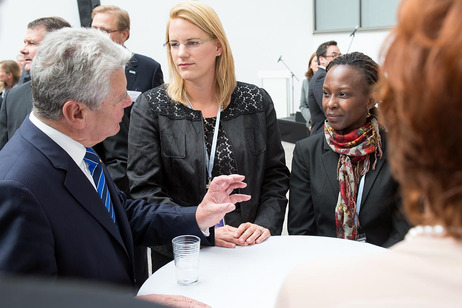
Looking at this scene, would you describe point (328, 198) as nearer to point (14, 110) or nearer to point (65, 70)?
point (65, 70)

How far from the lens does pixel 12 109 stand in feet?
9.45

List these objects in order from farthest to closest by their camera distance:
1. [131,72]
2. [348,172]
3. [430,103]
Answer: [131,72] < [348,172] < [430,103]

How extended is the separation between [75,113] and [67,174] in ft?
0.71

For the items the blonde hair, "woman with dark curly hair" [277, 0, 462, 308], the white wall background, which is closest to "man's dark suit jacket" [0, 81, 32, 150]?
the blonde hair

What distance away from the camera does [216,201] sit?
1868 mm

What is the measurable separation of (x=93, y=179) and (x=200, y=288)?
21.3 inches

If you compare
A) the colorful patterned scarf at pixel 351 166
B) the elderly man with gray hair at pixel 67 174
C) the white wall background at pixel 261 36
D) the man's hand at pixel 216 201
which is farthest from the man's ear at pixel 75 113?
the white wall background at pixel 261 36

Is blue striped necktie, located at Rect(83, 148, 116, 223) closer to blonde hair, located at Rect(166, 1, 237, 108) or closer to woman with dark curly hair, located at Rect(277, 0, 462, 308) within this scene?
blonde hair, located at Rect(166, 1, 237, 108)

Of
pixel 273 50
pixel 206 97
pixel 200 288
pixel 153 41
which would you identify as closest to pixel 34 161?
pixel 200 288

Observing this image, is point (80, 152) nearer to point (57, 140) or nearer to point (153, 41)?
point (57, 140)

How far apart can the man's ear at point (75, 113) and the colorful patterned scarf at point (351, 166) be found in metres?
1.18

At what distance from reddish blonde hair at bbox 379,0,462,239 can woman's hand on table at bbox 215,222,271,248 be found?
131 cm

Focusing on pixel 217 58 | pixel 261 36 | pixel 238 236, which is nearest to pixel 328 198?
pixel 238 236

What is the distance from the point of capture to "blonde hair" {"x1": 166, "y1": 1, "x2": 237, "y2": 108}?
2.18m
